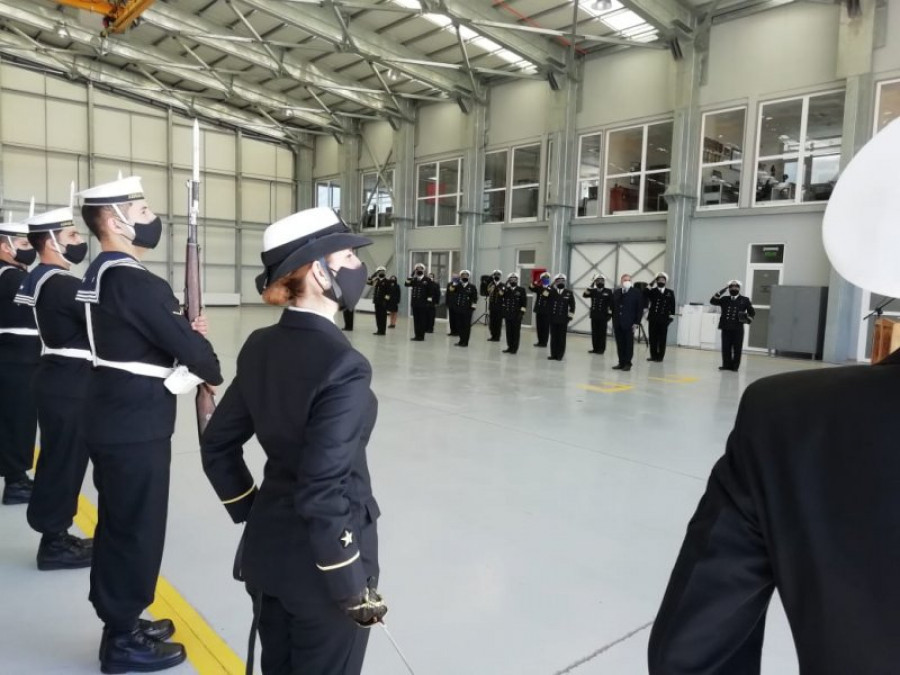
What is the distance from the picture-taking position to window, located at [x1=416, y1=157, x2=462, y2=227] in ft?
71.9

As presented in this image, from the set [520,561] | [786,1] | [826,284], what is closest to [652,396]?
[520,561]

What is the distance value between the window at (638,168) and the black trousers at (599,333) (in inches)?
180

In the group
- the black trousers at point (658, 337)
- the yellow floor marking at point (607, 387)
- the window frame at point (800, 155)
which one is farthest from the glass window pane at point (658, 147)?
the yellow floor marking at point (607, 387)

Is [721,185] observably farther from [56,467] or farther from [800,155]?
[56,467]

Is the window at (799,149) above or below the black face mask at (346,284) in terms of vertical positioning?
above

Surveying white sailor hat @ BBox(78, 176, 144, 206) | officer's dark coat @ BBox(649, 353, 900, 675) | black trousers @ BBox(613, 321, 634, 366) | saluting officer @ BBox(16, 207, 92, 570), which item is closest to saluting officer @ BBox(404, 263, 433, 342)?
black trousers @ BBox(613, 321, 634, 366)

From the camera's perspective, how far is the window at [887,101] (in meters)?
12.3

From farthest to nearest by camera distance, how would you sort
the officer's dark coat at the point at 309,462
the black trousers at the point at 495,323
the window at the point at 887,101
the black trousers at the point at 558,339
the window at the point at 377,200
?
the window at the point at 377,200
the black trousers at the point at 495,323
the black trousers at the point at 558,339
the window at the point at 887,101
the officer's dark coat at the point at 309,462

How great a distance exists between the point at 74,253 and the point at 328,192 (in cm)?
2520

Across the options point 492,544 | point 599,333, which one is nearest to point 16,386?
point 492,544

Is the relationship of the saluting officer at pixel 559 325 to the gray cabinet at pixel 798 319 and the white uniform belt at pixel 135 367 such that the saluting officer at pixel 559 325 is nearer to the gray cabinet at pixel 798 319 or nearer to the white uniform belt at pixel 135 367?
the gray cabinet at pixel 798 319

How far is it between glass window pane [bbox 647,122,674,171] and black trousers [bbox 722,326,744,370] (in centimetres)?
650

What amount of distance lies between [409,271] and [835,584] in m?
22.9

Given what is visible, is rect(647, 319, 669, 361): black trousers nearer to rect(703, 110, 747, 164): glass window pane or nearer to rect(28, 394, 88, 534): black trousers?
rect(703, 110, 747, 164): glass window pane
